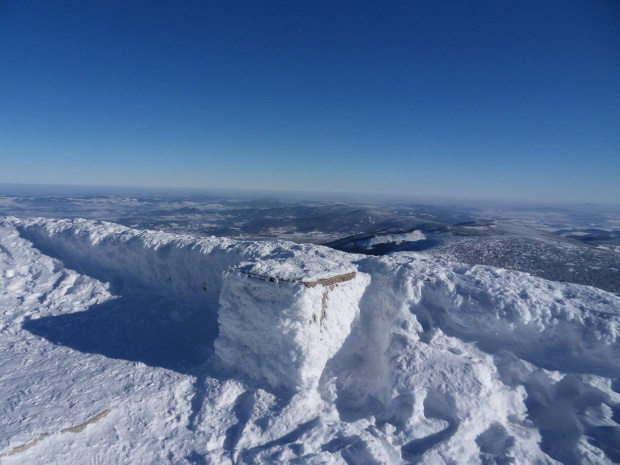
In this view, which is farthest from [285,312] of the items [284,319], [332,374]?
[332,374]

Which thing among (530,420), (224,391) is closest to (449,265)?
(530,420)

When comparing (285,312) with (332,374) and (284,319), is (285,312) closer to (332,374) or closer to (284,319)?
(284,319)

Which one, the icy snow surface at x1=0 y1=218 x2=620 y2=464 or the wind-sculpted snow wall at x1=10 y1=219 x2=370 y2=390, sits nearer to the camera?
the icy snow surface at x1=0 y1=218 x2=620 y2=464

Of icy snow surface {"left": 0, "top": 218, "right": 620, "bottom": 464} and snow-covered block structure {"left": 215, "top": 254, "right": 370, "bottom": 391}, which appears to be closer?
icy snow surface {"left": 0, "top": 218, "right": 620, "bottom": 464}

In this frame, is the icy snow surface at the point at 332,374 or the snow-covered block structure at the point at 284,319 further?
the snow-covered block structure at the point at 284,319
